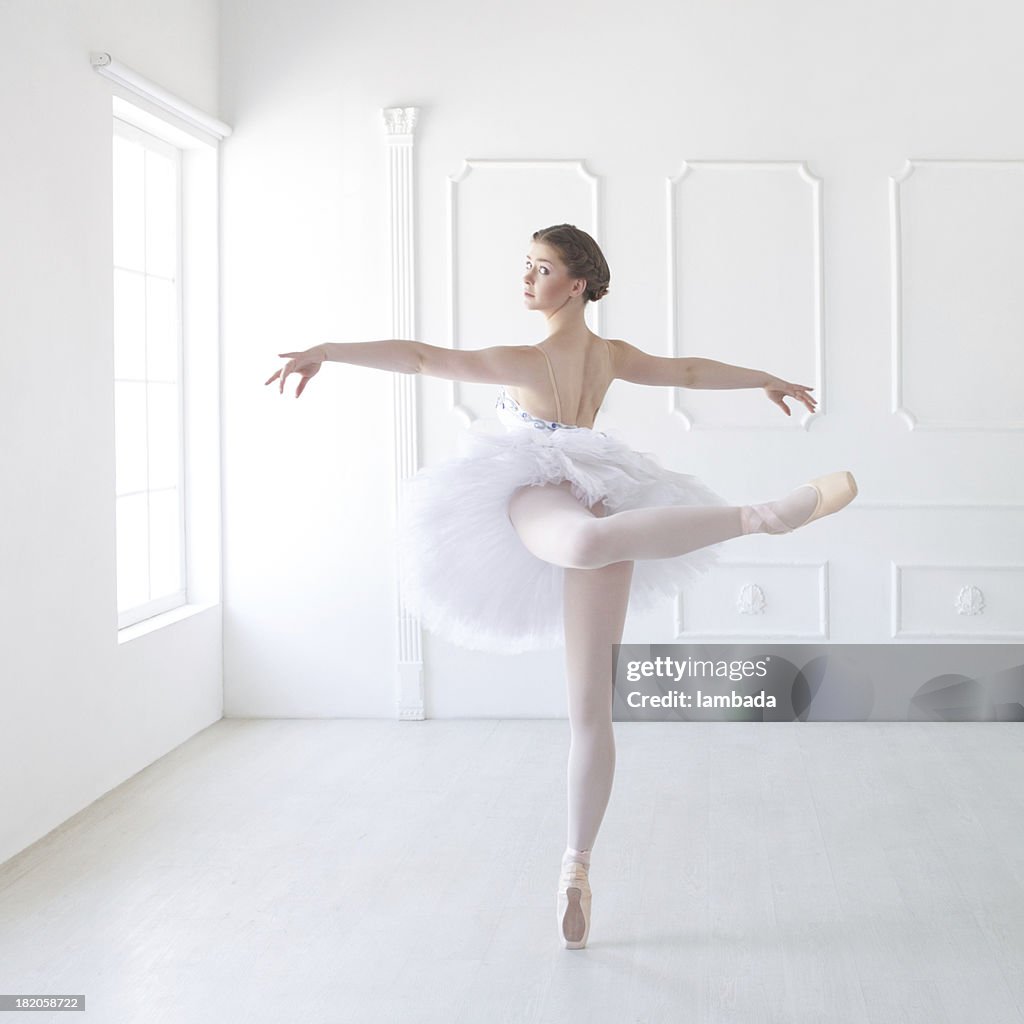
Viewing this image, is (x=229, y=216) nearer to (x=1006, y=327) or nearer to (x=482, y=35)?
(x=482, y=35)

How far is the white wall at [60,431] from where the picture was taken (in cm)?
353

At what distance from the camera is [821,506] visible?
229 centimetres

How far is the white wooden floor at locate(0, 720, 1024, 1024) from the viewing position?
8.46ft

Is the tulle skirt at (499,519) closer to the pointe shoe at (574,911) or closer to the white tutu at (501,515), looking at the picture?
the white tutu at (501,515)

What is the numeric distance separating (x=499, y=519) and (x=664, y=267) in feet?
8.33

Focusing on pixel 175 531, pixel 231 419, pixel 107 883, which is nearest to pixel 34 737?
pixel 107 883

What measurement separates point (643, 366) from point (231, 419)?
2603 millimetres

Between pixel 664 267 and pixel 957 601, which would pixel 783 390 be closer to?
pixel 664 267

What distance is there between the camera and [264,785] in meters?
4.21

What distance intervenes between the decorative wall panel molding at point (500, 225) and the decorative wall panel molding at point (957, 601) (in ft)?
5.50

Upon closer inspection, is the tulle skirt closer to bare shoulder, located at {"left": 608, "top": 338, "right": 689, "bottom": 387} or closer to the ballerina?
the ballerina

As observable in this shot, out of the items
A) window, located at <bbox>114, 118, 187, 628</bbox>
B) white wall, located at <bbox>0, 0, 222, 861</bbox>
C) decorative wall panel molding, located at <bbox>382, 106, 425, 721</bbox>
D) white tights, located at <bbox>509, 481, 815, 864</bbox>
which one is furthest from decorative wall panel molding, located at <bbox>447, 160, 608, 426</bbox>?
white tights, located at <bbox>509, 481, 815, 864</bbox>

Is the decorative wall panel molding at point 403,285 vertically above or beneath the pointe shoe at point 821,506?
above

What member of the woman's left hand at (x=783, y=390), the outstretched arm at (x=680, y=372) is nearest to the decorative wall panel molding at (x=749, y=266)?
the woman's left hand at (x=783, y=390)
